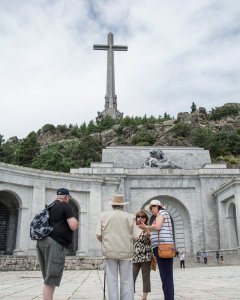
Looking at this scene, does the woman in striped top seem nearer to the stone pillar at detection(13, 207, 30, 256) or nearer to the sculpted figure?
the stone pillar at detection(13, 207, 30, 256)

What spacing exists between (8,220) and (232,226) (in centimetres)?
1756

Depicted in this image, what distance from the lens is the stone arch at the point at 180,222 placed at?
2967 cm

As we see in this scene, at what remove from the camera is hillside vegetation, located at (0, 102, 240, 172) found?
2405 inches

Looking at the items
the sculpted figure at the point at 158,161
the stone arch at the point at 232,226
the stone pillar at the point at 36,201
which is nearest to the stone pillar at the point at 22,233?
the stone pillar at the point at 36,201

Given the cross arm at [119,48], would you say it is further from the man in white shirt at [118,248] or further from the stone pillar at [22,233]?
the man in white shirt at [118,248]

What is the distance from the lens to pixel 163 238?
648 centimetres

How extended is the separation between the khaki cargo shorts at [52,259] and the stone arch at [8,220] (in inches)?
808

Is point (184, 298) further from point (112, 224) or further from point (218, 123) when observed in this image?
point (218, 123)

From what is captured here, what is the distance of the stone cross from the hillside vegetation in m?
3.97

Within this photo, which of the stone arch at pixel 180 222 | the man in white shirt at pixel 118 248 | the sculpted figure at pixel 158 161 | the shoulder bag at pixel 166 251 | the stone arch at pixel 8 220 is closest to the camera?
the man in white shirt at pixel 118 248

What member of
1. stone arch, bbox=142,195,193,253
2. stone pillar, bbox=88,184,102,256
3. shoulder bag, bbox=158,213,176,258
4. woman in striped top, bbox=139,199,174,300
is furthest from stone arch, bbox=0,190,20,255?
shoulder bag, bbox=158,213,176,258

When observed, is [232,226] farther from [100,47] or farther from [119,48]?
[100,47]

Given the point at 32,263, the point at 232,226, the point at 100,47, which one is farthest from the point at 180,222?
the point at 100,47

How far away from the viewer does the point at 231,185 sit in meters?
26.8
